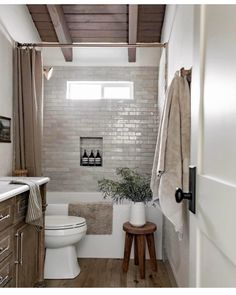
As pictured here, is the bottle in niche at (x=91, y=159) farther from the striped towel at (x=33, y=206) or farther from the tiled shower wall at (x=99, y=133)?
the striped towel at (x=33, y=206)

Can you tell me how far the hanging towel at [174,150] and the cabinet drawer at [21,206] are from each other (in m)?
0.89

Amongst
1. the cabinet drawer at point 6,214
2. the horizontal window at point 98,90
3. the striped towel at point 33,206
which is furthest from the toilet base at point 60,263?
the horizontal window at point 98,90

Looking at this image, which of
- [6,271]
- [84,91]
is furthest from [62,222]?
[84,91]

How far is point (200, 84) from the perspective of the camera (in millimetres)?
1116

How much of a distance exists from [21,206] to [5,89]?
150 centimetres

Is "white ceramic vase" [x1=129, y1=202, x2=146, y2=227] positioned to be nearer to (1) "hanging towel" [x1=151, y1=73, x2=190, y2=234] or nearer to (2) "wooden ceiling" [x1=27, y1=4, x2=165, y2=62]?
(1) "hanging towel" [x1=151, y1=73, x2=190, y2=234]

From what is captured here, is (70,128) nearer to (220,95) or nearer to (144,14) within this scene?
(144,14)

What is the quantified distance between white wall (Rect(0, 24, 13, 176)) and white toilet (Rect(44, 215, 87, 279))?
735 millimetres

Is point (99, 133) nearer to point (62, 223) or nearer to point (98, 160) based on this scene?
point (98, 160)

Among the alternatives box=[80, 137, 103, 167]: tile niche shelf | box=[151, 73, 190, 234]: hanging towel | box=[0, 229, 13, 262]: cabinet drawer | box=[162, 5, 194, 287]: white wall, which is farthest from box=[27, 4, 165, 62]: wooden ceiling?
box=[0, 229, 13, 262]: cabinet drawer

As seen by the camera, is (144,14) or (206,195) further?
(144,14)

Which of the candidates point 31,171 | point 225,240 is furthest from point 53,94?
point 225,240
